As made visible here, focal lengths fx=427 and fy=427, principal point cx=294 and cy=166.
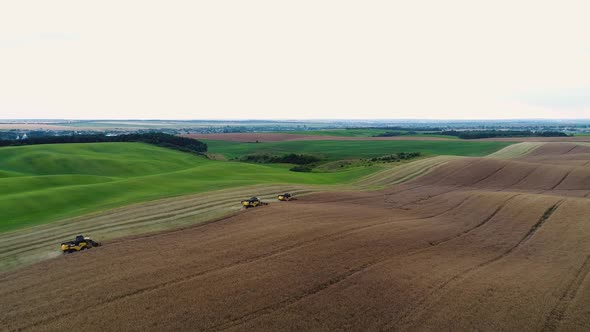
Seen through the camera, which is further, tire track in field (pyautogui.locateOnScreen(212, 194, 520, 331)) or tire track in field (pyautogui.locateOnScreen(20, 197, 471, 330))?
tire track in field (pyautogui.locateOnScreen(20, 197, 471, 330))

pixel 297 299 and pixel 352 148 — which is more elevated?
pixel 297 299

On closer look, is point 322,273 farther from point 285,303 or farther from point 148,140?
point 148,140

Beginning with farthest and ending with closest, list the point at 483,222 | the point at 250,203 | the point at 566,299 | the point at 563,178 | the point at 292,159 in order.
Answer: the point at 292,159 → the point at 563,178 → the point at 250,203 → the point at 483,222 → the point at 566,299

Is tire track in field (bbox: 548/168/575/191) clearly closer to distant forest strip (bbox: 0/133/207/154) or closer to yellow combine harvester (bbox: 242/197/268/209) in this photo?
yellow combine harvester (bbox: 242/197/268/209)

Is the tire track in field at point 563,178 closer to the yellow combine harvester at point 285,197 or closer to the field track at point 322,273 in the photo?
the field track at point 322,273

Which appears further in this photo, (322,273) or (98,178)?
(98,178)

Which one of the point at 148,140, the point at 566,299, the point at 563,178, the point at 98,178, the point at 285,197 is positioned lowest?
the point at 98,178

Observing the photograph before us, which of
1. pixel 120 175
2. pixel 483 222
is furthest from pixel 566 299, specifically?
pixel 120 175

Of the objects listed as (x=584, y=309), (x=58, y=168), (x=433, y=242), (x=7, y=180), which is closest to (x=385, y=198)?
(x=433, y=242)

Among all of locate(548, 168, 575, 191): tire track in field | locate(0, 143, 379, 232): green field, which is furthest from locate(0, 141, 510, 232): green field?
locate(548, 168, 575, 191): tire track in field
